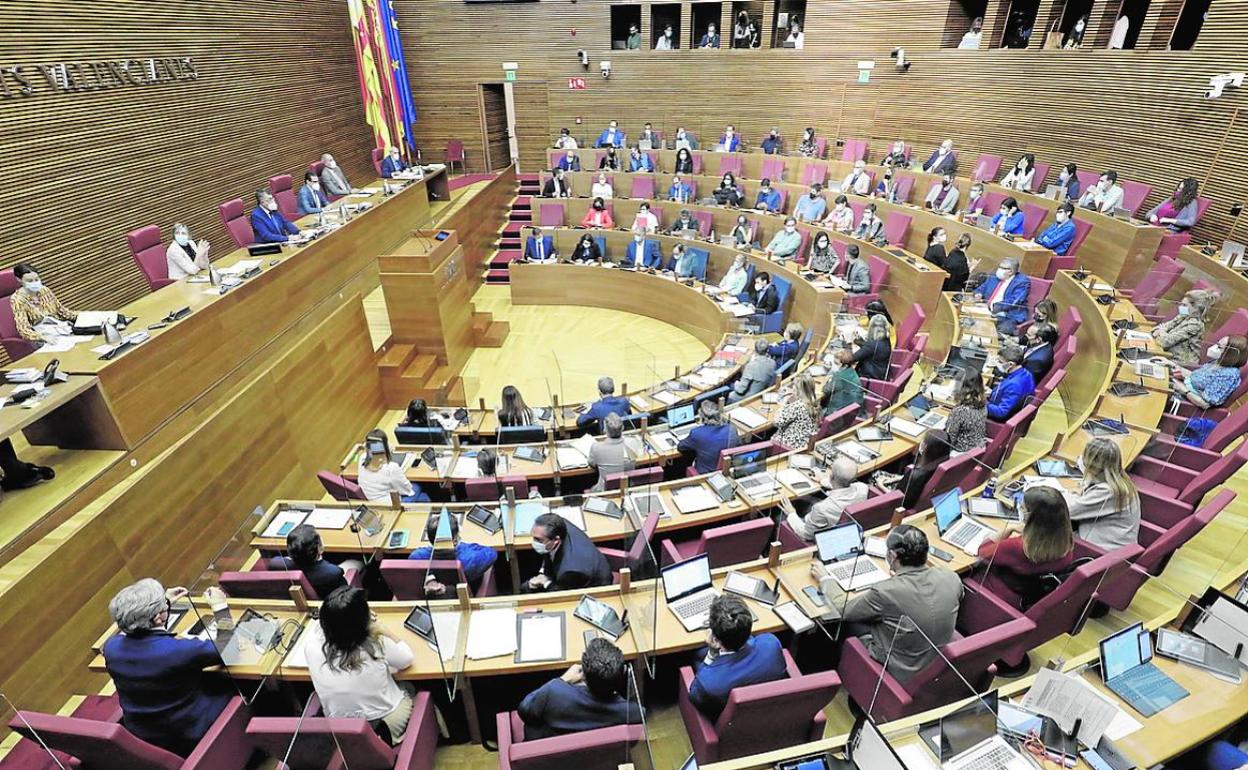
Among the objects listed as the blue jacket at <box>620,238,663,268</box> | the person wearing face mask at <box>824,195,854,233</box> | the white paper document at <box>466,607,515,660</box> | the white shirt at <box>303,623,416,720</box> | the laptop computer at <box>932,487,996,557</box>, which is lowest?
the blue jacket at <box>620,238,663,268</box>

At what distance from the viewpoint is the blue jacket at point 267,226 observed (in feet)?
22.5

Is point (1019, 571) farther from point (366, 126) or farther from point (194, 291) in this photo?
point (366, 126)

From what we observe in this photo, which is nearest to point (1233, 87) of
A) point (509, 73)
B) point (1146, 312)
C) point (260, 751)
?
point (1146, 312)

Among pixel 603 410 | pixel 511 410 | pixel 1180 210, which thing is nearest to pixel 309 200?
pixel 511 410

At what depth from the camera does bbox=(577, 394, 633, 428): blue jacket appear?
218 inches

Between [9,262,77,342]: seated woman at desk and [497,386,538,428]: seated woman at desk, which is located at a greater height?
[9,262,77,342]: seated woman at desk

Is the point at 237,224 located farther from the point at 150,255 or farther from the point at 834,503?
the point at 834,503

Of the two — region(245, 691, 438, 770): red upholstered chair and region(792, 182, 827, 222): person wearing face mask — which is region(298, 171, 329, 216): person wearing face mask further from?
region(245, 691, 438, 770): red upholstered chair

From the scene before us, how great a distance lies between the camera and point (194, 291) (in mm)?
5418

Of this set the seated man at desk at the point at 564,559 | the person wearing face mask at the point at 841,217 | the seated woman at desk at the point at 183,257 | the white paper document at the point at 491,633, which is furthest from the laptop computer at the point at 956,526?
the seated woman at desk at the point at 183,257

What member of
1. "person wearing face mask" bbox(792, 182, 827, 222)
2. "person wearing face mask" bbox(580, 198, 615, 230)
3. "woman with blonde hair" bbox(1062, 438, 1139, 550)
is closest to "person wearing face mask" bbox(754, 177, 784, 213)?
"person wearing face mask" bbox(792, 182, 827, 222)

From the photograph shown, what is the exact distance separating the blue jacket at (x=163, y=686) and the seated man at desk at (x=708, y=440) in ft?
10.5

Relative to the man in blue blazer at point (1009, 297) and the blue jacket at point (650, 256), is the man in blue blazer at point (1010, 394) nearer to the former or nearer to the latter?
the man in blue blazer at point (1009, 297)

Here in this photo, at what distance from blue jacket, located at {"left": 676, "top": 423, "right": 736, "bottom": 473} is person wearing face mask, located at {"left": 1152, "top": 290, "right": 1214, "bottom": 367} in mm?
4336
